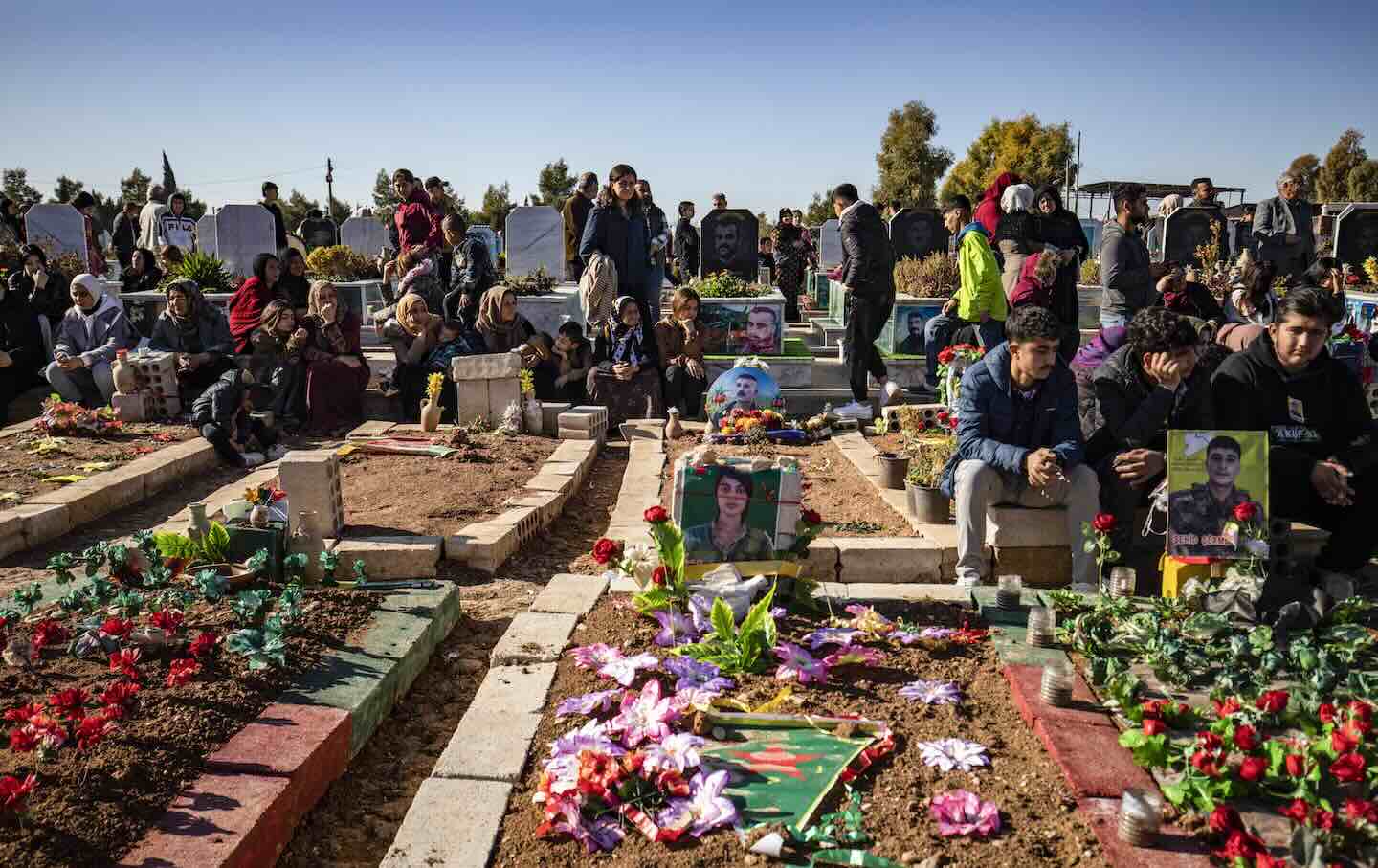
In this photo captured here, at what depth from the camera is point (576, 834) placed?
3.01m

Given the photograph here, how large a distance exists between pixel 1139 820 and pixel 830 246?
17948 mm

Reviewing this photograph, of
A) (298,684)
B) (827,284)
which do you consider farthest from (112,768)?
(827,284)

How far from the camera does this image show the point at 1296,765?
289cm

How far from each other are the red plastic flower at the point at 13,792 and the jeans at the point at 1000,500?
3764 millimetres

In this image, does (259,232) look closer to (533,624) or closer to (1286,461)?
(533,624)

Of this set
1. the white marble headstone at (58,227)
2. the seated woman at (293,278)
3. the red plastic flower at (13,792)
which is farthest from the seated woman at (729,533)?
the white marble headstone at (58,227)

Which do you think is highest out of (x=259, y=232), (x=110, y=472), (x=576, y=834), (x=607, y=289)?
(x=259, y=232)

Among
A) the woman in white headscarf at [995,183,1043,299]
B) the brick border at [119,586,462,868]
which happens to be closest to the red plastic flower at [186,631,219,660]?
the brick border at [119,586,462,868]

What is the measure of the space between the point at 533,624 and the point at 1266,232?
1079 centimetres

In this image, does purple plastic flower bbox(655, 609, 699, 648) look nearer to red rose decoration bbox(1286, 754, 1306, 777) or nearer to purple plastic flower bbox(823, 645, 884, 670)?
purple plastic flower bbox(823, 645, 884, 670)

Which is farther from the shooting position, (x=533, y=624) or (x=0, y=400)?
(x=0, y=400)

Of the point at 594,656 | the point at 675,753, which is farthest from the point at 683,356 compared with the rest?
the point at 675,753

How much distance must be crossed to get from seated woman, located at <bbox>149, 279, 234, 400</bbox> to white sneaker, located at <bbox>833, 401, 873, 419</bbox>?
552cm

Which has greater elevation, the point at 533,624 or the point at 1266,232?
the point at 1266,232
